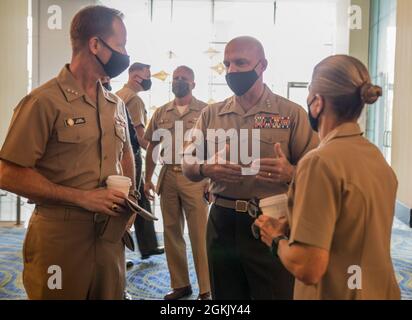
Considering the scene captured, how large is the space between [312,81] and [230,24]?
8152mm

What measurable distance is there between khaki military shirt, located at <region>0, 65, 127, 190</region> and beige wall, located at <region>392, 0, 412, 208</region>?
465 centimetres

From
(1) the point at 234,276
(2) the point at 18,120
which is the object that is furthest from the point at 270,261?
(2) the point at 18,120

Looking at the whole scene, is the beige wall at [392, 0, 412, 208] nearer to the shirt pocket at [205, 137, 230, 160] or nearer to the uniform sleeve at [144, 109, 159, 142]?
the uniform sleeve at [144, 109, 159, 142]

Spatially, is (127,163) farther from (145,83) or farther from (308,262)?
(145,83)

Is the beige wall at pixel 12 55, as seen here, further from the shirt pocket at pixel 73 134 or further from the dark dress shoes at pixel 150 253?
the shirt pocket at pixel 73 134

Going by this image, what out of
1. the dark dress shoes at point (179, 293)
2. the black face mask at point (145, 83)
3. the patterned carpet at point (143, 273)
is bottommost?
the patterned carpet at point (143, 273)

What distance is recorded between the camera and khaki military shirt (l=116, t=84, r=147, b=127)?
12.8 feet

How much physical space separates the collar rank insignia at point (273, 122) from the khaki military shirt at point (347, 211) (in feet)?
2.74

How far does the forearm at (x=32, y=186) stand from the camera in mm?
1474

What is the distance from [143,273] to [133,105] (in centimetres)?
145

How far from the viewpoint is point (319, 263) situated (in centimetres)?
112

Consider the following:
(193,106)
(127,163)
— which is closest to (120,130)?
(127,163)

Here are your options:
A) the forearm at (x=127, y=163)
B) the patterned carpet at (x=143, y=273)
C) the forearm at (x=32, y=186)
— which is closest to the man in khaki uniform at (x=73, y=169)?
the forearm at (x=32, y=186)
